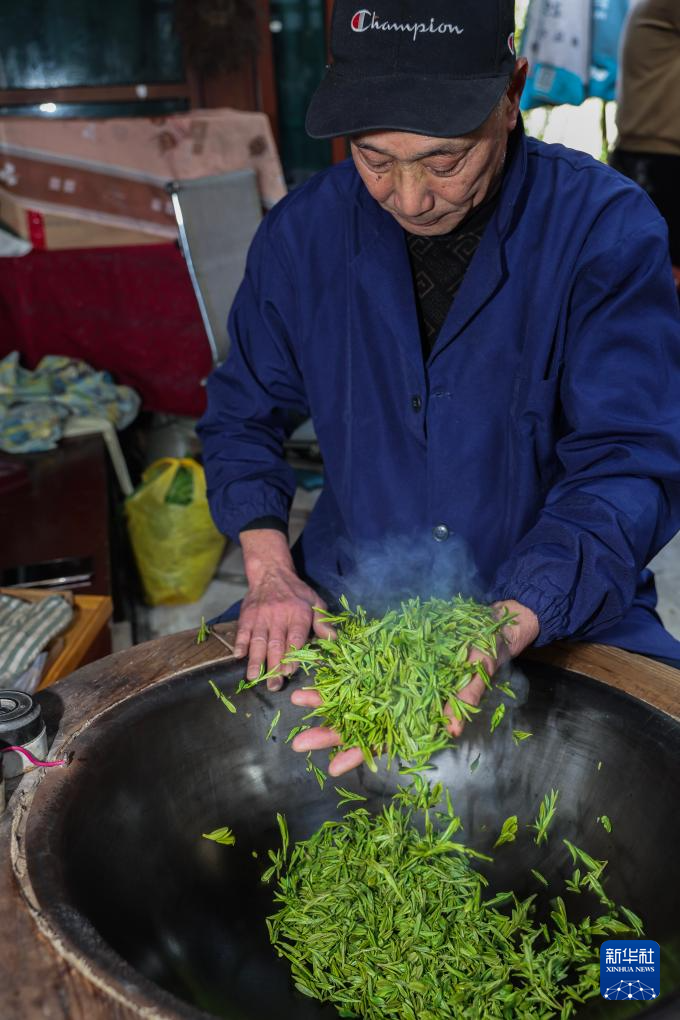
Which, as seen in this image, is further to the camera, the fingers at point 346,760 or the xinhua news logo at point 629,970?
the fingers at point 346,760

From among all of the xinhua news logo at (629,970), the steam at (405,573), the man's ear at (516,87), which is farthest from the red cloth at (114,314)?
the xinhua news logo at (629,970)

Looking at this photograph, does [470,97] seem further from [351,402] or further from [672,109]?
[672,109]

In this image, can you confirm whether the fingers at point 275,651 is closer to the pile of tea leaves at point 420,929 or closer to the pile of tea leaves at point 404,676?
the pile of tea leaves at point 404,676

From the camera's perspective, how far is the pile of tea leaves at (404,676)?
1392 mm

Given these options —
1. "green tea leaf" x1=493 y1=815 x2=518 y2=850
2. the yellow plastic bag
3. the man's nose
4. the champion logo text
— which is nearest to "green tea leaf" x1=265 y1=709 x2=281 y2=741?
"green tea leaf" x1=493 y1=815 x2=518 y2=850

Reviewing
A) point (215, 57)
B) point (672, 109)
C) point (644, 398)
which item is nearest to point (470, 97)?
point (644, 398)

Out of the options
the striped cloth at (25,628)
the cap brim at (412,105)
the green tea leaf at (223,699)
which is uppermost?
the cap brim at (412,105)

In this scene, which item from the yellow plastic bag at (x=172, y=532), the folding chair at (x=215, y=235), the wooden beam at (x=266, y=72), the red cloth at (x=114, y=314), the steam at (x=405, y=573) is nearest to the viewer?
the steam at (x=405, y=573)

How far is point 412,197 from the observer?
159 centimetres

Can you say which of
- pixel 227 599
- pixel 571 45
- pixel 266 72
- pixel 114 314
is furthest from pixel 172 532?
pixel 571 45

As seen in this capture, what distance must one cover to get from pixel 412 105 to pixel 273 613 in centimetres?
85

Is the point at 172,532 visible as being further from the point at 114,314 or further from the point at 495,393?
the point at 495,393

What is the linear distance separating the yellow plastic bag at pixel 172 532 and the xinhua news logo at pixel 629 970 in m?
2.68

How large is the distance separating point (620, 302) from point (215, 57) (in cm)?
419
